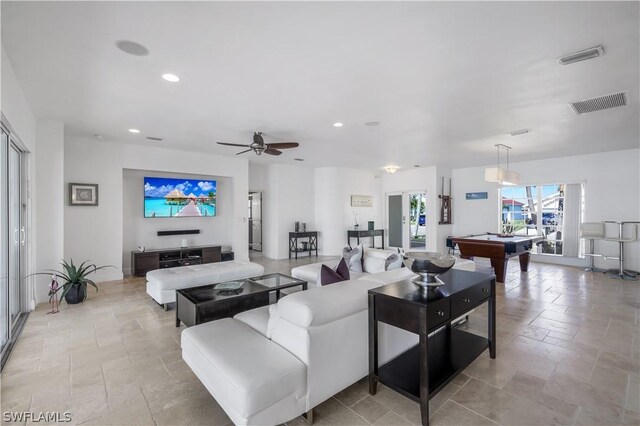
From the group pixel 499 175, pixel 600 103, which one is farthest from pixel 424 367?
pixel 499 175

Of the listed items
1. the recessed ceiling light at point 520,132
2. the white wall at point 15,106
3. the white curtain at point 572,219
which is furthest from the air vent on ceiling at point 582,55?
the white curtain at point 572,219

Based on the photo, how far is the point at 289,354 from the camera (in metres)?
Answer: 1.82

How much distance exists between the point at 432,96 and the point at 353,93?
3.03 ft

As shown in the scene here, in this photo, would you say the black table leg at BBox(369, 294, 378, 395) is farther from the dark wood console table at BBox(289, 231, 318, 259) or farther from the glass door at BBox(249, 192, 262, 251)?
the glass door at BBox(249, 192, 262, 251)

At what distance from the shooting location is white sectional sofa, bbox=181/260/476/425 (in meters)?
1.58

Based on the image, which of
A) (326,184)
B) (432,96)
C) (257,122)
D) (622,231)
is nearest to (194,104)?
(257,122)

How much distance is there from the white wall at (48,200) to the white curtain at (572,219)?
10.3 meters

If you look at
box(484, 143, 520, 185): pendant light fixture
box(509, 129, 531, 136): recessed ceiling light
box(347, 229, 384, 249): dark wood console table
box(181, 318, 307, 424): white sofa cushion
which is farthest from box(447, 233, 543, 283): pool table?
box(181, 318, 307, 424): white sofa cushion

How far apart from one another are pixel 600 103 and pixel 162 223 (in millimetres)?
7687

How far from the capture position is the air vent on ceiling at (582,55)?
95.2 inches

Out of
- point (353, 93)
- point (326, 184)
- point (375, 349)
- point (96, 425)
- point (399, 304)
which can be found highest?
point (353, 93)

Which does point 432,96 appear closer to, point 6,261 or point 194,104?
point 194,104

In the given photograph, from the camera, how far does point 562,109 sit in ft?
12.6

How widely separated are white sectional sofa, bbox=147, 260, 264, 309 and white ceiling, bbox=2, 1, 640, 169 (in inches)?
85.3
